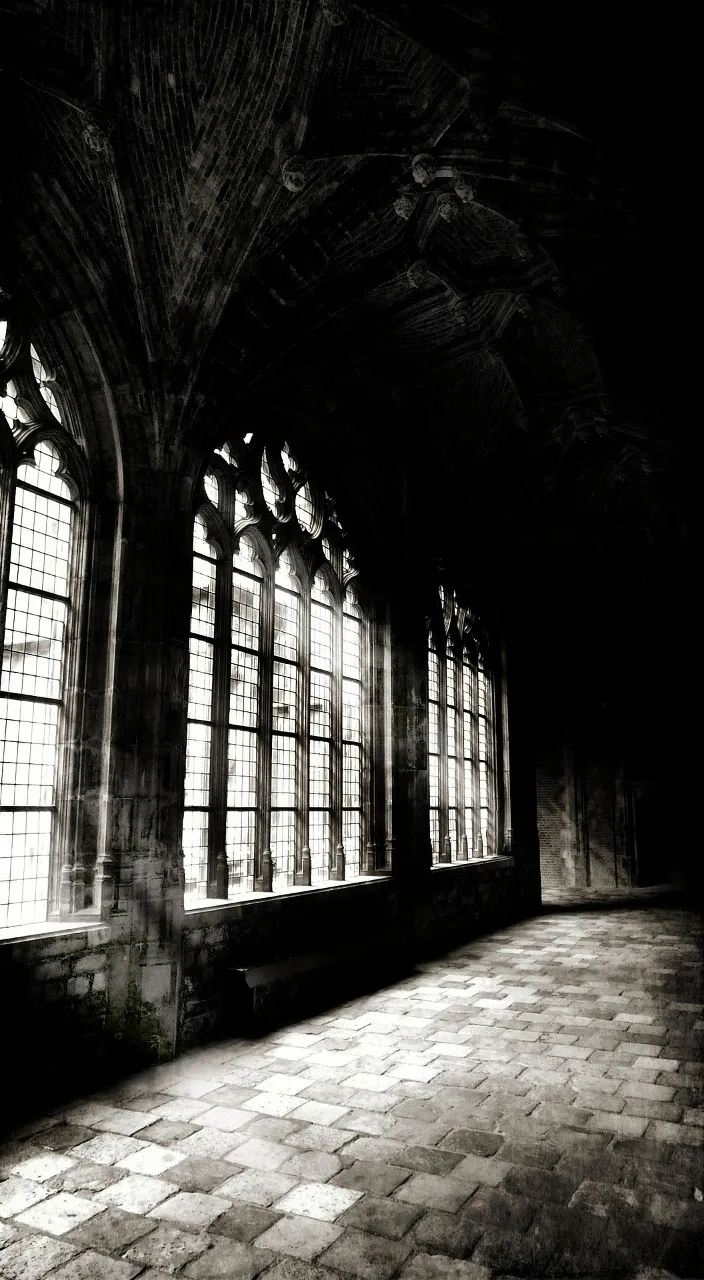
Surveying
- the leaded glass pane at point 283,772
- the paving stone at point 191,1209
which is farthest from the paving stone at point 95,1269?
the leaded glass pane at point 283,772

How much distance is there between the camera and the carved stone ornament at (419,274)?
891 cm

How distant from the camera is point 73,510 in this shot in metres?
6.94

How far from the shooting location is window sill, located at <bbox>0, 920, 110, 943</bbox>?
5656mm

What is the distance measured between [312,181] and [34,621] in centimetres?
461

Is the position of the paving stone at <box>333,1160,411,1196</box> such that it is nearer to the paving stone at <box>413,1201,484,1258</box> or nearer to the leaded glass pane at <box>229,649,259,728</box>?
the paving stone at <box>413,1201,484,1258</box>

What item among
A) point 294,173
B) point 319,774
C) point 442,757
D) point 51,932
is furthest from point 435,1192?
point 442,757

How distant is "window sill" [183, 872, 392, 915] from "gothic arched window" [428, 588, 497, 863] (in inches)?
134

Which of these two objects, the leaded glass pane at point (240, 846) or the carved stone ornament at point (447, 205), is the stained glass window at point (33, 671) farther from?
the carved stone ornament at point (447, 205)

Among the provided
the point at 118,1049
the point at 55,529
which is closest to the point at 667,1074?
the point at 118,1049

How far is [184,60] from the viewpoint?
6.48m

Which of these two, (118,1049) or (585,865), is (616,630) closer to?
(585,865)

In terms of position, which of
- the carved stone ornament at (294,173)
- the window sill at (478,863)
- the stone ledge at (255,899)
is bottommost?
the window sill at (478,863)

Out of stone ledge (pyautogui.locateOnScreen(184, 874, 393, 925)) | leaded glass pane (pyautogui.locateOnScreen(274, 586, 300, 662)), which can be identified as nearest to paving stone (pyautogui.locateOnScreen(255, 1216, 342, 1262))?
stone ledge (pyautogui.locateOnScreen(184, 874, 393, 925))

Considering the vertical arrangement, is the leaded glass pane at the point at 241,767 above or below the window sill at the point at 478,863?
above
